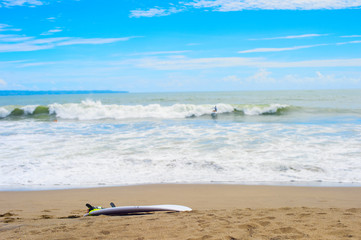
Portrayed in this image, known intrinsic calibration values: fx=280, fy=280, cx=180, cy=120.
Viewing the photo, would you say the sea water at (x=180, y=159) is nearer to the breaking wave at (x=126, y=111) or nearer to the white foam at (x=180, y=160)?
the white foam at (x=180, y=160)

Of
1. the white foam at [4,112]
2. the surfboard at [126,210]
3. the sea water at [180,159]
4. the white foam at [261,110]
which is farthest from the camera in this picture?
the white foam at [4,112]

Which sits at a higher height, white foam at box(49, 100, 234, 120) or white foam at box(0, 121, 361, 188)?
white foam at box(49, 100, 234, 120)

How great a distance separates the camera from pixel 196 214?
421cm

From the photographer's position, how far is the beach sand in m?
3.41

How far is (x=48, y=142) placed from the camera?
11.6 m

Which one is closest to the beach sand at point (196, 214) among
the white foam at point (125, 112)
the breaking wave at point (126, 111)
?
the white foam at point (125, 112)

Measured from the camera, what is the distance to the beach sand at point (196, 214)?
3.41 meters

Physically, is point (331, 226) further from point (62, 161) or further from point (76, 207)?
point (62, 161)

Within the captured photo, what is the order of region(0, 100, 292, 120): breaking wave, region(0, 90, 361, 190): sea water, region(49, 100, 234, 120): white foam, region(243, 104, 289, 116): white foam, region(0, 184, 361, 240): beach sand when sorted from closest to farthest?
region(0, 184, 361, 240): beach sand < region(0, 90, 361, 190): sea water < region(49, 100, 234, 120): white foam < region(0, 100, 292, 120): breaking wave < region(243, 104, 289, 116): white foam

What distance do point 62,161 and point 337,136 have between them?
10600 mm

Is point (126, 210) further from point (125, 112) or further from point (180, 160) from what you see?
point (125, 112)

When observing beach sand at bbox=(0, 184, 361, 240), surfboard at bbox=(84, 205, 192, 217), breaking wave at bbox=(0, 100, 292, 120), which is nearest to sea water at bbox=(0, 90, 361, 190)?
beach sand at bbox=(0, 184, 361, 240)

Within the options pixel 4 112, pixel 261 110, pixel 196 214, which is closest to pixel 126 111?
pixel 4 112

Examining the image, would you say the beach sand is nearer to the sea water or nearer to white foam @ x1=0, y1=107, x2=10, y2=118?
the sea water
